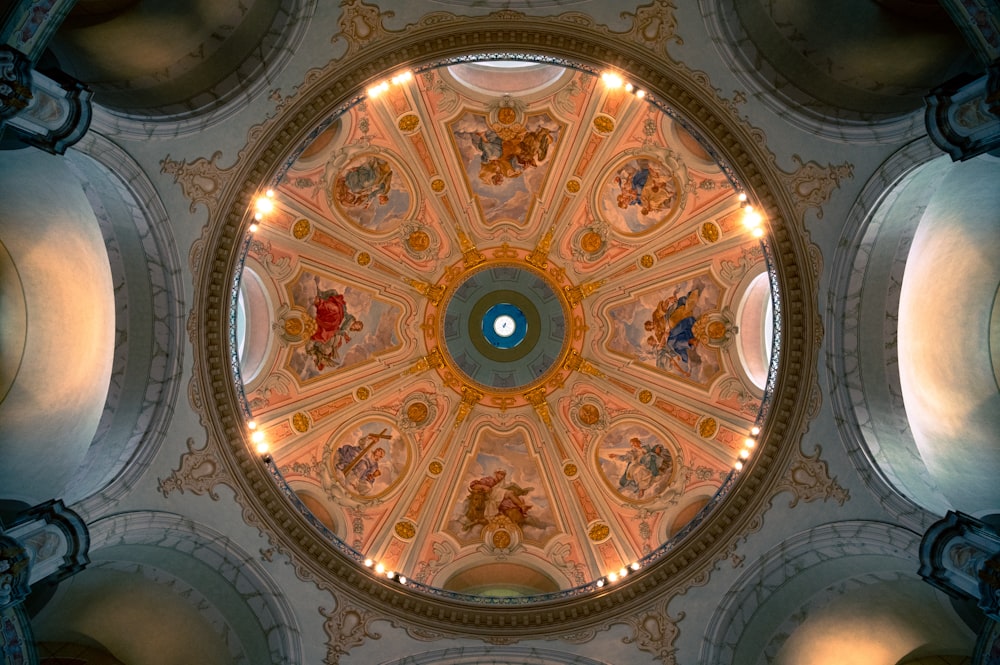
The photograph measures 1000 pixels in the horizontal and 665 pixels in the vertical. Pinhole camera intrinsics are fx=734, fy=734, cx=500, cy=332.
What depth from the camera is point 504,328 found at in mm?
20797

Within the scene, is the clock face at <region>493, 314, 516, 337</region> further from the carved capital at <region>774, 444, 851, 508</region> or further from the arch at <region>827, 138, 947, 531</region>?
the arch at <region>827, 138, 947, 531</region>

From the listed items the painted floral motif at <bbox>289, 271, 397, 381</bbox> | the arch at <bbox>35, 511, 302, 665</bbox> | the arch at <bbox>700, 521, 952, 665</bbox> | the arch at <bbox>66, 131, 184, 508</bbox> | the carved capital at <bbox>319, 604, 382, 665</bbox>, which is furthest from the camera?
the painted floral motif at <bbox>289, 271, 397, 381</bbox>

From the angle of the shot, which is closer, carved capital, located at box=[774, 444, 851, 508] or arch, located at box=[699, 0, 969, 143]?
arch, located at box=[699, 0, 969, 143]

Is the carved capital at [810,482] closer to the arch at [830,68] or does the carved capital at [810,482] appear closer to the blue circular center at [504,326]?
the arch at [830,68]

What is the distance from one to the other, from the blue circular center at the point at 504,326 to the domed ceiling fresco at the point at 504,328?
6 centimetres

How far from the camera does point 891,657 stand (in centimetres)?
1219

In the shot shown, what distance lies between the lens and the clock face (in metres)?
20.8

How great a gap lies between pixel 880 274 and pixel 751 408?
6.48 m

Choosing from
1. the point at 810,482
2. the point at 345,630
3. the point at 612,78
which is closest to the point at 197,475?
the point at 345,630

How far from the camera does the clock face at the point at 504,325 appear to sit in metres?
20.8

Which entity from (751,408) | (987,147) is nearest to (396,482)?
(751,408)

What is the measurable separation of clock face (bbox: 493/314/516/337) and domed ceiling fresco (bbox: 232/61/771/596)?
0.06m

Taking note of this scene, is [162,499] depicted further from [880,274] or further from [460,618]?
[880,274]

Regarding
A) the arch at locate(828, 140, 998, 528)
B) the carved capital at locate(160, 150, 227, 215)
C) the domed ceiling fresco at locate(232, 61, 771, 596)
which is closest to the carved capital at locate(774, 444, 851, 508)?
the arch at locate(828, 140, 998, 528)
